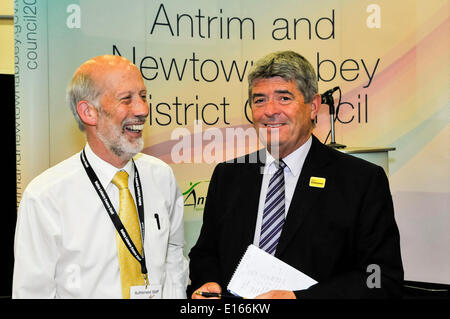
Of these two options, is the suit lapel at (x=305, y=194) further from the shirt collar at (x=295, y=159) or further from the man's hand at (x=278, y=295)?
the man's hand at (x=278, y=295)

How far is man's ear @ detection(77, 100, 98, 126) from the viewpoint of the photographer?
2.00 m

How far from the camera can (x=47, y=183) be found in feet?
6.23

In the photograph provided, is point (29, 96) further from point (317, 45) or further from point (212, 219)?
point (317, 45)

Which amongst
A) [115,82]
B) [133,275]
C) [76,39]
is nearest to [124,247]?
[133,275]

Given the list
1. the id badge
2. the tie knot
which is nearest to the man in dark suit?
the id badge

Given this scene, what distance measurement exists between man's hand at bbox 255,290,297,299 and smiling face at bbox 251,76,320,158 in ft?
2.16

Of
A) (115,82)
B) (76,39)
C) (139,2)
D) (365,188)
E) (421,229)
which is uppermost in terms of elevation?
(139,2)

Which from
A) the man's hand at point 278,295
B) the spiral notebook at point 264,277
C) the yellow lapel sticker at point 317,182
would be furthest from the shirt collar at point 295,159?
the man's hand at point 278,295

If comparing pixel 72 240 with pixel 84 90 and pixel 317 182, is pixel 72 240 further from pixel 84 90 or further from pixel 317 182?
→ pixel 317 182

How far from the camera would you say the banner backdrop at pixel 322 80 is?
14.7 feet

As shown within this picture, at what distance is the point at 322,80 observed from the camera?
4.66m

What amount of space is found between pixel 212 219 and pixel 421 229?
3.27 meters
